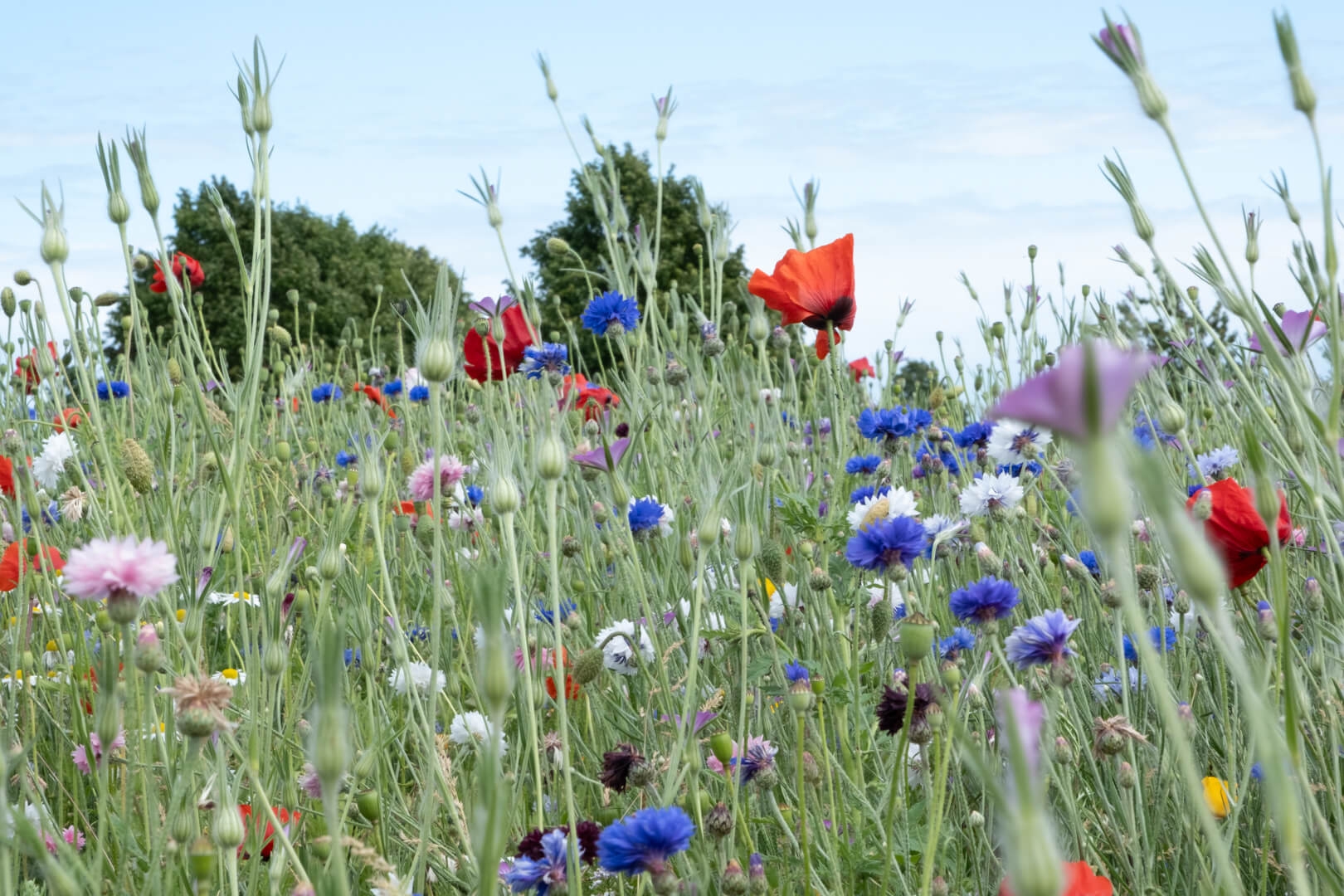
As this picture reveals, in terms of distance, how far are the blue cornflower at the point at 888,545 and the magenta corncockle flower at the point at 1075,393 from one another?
2.87 ft

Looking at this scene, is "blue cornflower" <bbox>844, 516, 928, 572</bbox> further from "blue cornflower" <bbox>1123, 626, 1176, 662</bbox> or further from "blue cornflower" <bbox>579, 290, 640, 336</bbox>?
"blue cornflower" <bbox>579, 290, 640, 336</bbox>

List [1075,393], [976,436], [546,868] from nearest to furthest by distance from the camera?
[1075,393]
[546,868]
[976,436]

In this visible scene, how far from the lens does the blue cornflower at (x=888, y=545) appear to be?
118 centimetres

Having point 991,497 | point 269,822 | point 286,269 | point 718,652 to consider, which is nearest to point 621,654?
point 718,652

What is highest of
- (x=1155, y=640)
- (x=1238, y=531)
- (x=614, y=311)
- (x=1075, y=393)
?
(x=1075, y=393)

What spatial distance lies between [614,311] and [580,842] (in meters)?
1.24

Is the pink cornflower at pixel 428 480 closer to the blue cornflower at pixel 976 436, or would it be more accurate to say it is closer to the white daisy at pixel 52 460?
the white daisy at pixel 52 460

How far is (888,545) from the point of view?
46.8 inches

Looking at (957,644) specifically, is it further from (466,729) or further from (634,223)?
(634,223)

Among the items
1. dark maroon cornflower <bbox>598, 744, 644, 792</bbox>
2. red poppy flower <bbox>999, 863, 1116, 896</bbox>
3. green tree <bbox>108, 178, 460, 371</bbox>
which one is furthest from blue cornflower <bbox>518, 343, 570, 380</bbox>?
green tree <bbox>108, 178, 460, 371</bbox>

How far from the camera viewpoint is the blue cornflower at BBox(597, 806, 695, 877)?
0.85 metres

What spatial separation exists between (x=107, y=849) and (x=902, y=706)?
993 mm

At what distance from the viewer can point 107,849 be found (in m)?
1.37

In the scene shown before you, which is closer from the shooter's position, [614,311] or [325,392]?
[614,311]
